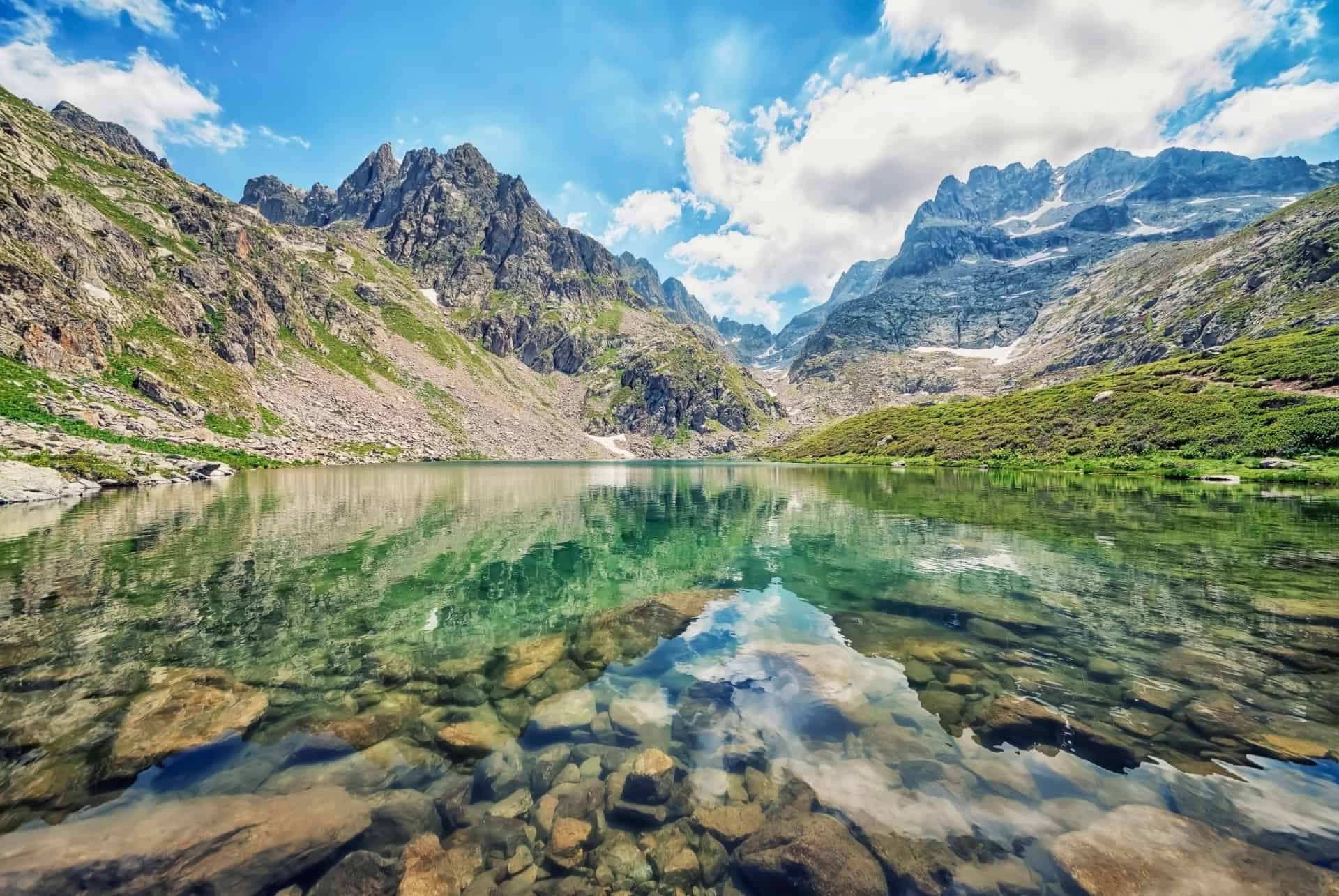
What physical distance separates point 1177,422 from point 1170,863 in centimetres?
11268

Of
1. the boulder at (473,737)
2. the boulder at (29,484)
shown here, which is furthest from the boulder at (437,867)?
the boulder at (29,484)

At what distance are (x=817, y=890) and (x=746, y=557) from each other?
22.2m

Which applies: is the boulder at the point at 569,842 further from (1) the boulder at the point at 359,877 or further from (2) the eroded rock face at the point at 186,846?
(2) the eroded rock face at the point at 186,846

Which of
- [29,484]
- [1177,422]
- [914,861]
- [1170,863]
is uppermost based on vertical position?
[1177,422]

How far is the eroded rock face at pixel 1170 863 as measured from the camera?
253 inches

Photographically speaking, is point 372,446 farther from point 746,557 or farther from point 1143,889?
point 1143,889

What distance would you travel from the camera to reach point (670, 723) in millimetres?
11328

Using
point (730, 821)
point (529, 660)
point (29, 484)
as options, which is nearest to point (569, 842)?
point (730, 821)

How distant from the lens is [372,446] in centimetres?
15325

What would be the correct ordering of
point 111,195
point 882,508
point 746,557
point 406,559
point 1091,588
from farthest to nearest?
point 111,195
point 882,508
point 746,557
point 406,559
point 1091,588

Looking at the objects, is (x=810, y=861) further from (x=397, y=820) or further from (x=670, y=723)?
(x=397, y=820)

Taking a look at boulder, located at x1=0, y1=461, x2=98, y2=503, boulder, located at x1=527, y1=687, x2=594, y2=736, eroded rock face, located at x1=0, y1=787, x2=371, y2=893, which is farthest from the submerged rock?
boulder, located at x1=0, y1=461, x2=98, y2=503

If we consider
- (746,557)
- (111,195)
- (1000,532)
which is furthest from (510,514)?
(111,195)

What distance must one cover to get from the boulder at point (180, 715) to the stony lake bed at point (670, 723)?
0.27 feet
